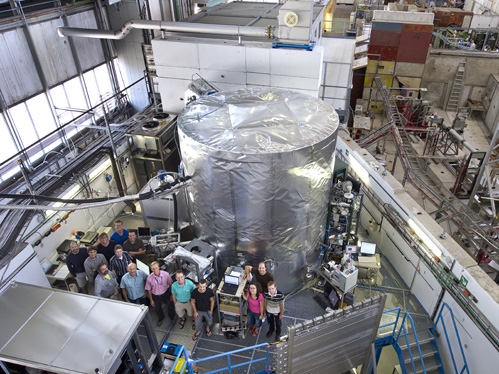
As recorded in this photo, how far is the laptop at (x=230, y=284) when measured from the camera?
22.3 ft

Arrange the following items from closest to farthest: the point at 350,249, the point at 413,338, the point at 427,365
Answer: the point at 427,365, the point at 413,338, the point at 350,249

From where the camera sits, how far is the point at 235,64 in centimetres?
1004

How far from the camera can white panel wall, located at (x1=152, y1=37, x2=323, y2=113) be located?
9602mm

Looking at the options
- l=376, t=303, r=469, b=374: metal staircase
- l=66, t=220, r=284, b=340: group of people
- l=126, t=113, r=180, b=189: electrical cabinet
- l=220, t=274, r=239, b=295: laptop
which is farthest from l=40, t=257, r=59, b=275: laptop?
l=376, t=303, r=469, b=374: metal staircase

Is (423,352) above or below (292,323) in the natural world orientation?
below

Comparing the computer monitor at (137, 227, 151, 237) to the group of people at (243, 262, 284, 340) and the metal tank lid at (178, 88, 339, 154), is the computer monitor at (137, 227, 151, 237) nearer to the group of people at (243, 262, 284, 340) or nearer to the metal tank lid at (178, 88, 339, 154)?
the metal tank lid at (178, 88, 339, 154)

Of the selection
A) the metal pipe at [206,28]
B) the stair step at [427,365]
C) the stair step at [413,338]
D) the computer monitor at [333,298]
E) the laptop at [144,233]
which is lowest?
the stair step at [427,365]

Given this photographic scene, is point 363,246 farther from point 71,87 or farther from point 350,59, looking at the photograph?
point 71,87

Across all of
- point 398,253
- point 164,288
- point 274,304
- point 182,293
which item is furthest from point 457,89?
point 164,288

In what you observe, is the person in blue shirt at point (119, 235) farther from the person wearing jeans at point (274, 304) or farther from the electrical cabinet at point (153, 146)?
the person wearing jeans at point (274, 304)

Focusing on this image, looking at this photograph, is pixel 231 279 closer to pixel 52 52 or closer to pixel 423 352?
pixel 423 352

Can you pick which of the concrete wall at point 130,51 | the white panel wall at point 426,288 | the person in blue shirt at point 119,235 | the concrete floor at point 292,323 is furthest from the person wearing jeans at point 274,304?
the concrete wall at point 130,51

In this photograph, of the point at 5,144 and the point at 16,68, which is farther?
the point at 5,144

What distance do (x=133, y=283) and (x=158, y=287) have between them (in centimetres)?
46
